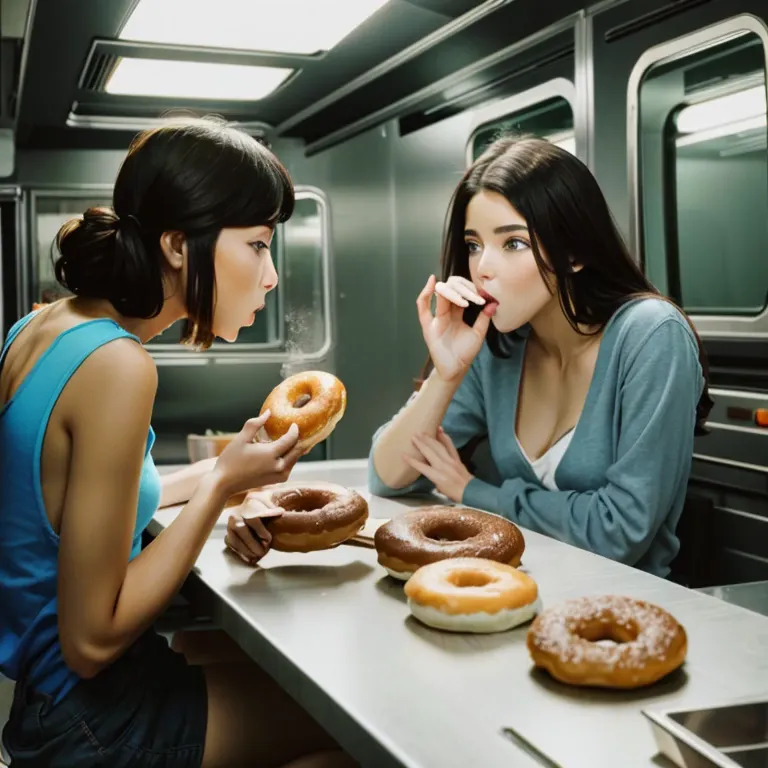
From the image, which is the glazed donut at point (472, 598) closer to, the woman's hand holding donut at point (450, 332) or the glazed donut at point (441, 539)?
the glazed donut at point (441, 539)

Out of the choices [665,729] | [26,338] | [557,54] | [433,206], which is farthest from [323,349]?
[665,729]

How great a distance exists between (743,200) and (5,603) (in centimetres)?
179

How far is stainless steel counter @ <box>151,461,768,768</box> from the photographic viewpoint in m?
0.98

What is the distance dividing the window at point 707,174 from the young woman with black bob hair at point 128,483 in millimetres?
1110

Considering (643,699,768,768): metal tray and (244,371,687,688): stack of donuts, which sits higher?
(244,371,687,688): stack of donuts

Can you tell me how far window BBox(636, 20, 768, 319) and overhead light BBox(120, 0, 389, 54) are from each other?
0.85 metres

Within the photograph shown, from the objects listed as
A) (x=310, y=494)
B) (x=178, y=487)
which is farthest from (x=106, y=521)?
(x=178, y=487)

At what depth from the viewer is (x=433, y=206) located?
3.73m

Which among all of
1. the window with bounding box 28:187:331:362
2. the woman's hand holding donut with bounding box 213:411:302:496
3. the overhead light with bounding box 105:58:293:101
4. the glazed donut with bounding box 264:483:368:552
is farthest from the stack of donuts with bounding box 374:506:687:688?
the window with bounding box 28:187:331:362

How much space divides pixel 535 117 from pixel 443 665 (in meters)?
2.16

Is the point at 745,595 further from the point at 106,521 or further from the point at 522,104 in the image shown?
the point at 522,104

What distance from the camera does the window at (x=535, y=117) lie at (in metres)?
2.79

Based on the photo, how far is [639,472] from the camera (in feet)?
6.27

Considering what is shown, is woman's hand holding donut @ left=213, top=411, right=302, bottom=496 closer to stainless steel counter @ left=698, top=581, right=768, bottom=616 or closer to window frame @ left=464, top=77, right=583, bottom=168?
stainless steel counter @ left=698, top=581, right=768, bottom=616
